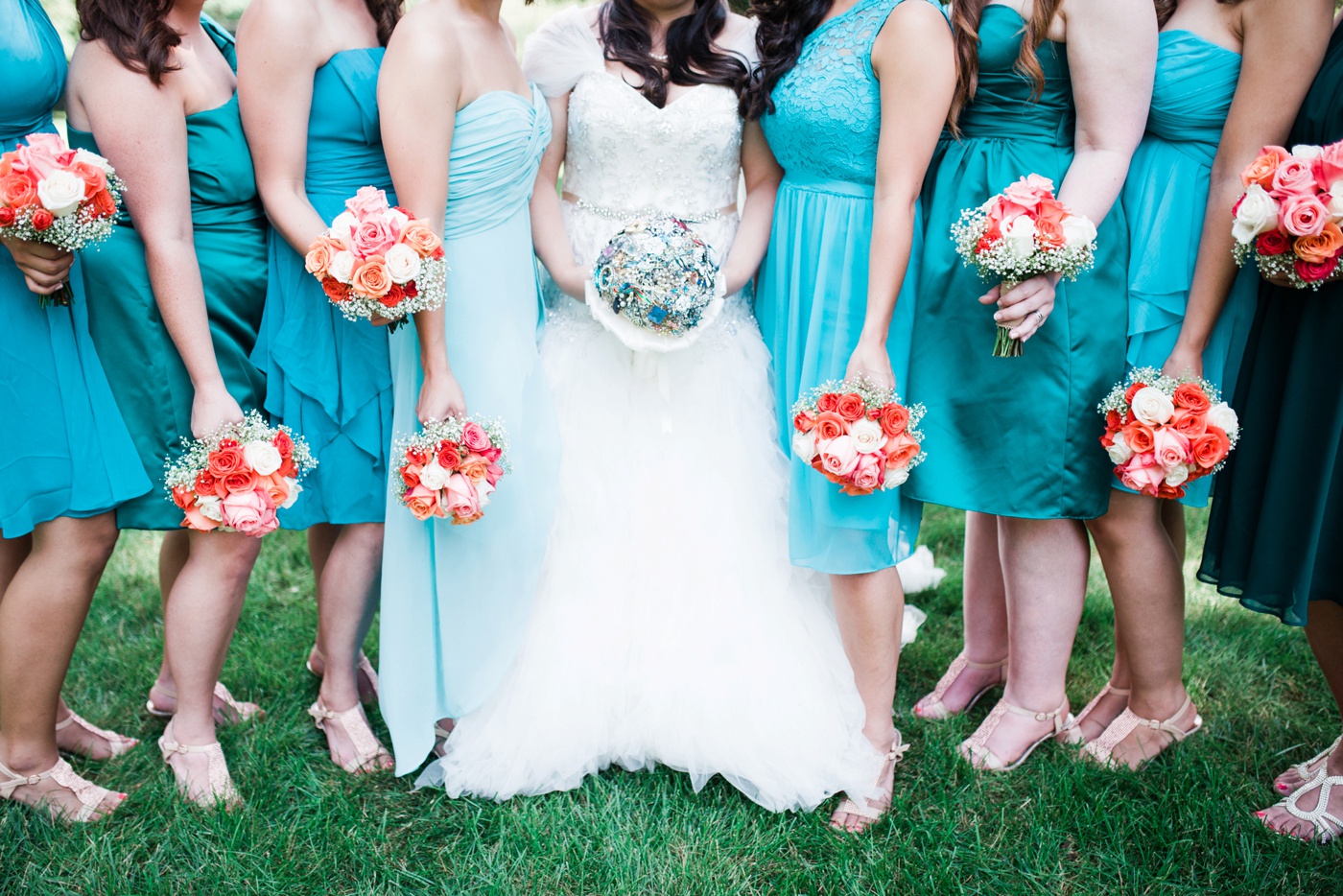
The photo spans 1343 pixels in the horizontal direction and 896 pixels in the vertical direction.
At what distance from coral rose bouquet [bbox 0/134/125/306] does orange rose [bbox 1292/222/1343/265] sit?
10.0 ft

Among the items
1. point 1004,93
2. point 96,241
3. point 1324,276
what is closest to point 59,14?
point 96,241

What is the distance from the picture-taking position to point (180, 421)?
298cm

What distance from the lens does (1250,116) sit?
9.00 ft

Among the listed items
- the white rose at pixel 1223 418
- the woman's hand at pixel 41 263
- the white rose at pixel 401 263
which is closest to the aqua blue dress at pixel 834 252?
the white rose at pixel 1223 418

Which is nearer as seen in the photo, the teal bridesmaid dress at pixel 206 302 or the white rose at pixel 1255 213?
the white rose at pixel 1255 213

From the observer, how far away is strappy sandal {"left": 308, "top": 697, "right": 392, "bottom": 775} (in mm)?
3369

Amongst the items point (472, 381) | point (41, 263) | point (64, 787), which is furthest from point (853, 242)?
point (64, 787)

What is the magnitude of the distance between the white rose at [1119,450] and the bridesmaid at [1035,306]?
172 mm

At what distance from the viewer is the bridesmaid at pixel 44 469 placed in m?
2.73

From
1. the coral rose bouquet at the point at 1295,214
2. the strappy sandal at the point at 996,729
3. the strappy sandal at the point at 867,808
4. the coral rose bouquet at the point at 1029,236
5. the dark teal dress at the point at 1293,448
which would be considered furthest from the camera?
the strappy sandal at the point at 996,729

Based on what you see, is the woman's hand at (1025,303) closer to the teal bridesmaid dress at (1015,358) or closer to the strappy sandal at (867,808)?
the teal bridesmaid dress at (1015,358)

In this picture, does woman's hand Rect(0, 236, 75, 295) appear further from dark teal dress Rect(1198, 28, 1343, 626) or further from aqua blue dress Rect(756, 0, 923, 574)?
dark teal dress Rect(1198, 28, 1343, 626)

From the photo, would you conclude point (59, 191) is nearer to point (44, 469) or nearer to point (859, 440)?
point (44, 469)

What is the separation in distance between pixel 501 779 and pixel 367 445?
3.76 feet
